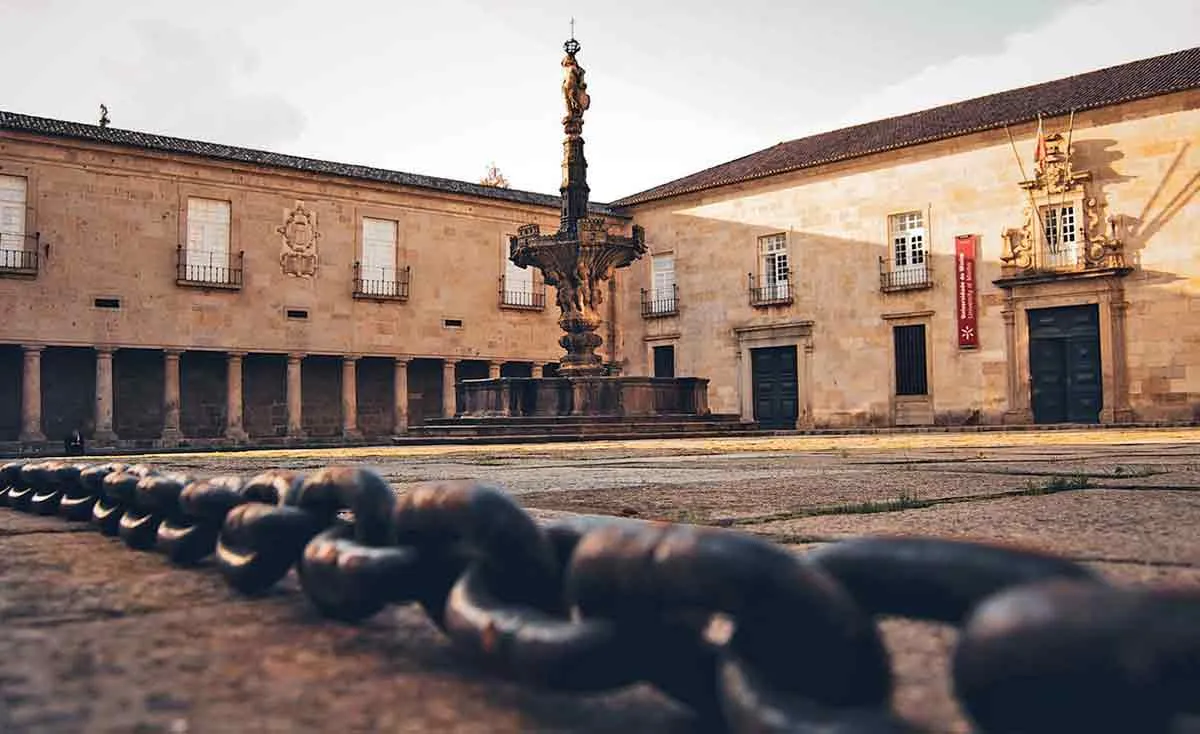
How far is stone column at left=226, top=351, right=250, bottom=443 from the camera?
77.3 feet

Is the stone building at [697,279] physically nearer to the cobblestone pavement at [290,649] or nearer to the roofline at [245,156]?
the roofline at [245,156]

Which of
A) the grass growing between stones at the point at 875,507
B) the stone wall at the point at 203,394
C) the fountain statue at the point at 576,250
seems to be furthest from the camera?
the stone wall at the point at 203,394

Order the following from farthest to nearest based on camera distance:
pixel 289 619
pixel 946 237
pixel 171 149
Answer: pixel 946 237, pixel 171 149, pixel 289 619

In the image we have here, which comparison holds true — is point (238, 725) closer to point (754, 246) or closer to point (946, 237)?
point (946, 237)

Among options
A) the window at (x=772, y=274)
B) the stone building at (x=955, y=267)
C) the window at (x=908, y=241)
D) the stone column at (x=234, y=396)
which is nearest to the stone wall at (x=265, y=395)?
the stone column at (x=234, y=396)

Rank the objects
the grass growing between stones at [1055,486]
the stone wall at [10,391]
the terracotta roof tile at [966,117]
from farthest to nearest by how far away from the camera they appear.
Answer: the terracotta roof tile at [966,117], the stone wall at [10,391], the grass growing between stones at [1055,486]

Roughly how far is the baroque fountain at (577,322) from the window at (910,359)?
28.3 ft

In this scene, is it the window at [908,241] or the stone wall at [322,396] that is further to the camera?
the stone wall at [322,396]

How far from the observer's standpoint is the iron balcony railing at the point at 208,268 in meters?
22.7

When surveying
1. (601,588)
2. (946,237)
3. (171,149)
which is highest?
(171,149)

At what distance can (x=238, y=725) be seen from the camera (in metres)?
0.73

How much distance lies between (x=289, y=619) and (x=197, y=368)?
2501 cm

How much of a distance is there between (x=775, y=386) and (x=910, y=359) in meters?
3.90

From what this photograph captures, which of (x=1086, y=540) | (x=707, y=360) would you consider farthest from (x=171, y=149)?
(x=1086, y=540)
